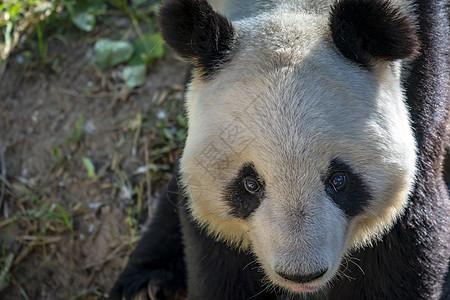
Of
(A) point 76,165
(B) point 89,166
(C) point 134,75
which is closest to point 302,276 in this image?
(B) point 89,166

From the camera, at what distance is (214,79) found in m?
2.98

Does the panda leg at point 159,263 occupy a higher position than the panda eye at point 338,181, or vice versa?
the panda eye at point 338,181

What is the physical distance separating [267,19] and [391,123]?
0.71 meters

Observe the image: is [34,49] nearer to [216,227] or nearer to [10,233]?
[10,233]

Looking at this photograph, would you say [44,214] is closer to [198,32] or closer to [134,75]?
[134,75]

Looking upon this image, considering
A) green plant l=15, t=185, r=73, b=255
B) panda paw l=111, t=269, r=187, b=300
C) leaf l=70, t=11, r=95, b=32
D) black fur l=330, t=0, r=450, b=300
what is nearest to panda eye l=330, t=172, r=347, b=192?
black fur l=330, t=0, r=450, b=300

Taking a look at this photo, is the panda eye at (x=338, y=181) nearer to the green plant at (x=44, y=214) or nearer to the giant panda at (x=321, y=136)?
the giant panda at (x=321, y=136)

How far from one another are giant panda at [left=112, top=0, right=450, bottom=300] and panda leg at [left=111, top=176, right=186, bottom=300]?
1.14 m

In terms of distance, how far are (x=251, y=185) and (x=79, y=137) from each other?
2565 mm

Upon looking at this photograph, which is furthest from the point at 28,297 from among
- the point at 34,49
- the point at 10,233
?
the point at 34,49

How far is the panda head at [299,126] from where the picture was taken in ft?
8.87

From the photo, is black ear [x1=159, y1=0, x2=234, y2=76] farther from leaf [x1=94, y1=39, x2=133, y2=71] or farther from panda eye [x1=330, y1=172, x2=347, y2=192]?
leaf [x1=94, y1=39, x2=133, y2=71]

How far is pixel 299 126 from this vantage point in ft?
8.90

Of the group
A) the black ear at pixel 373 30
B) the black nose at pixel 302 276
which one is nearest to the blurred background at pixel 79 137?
the black ear at pixel 373 30
